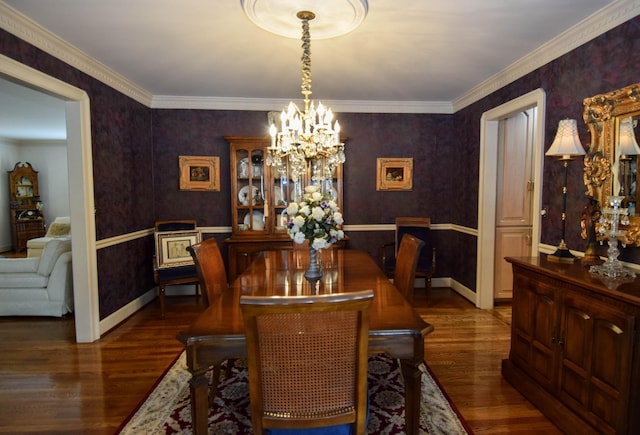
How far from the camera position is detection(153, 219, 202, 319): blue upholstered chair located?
3691 mm

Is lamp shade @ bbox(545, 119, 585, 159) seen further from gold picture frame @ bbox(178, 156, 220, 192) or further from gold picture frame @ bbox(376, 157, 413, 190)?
gold picture frame @ bbox(178, 156, 220, 192)

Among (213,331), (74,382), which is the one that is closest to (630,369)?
(213,331)

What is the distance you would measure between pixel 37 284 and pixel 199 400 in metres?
3.22

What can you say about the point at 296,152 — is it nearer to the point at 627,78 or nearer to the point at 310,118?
the point at 310,118

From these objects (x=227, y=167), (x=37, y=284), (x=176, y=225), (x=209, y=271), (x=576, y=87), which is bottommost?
(x=37, y=284)

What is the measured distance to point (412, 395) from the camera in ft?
5.04

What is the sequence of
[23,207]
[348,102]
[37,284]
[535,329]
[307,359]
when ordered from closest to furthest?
[307,359] < [535,329] < [37,284] < [348,102] < [23,207]

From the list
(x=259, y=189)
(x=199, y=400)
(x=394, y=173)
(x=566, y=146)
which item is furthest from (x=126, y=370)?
(x=394, y=173)

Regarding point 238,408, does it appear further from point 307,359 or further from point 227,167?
point 227,167

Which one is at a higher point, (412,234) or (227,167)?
(227,167)

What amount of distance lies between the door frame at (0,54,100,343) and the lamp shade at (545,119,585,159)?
3.64 meters

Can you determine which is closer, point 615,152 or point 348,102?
point 615,152

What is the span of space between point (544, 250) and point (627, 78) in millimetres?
1367

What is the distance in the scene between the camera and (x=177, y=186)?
441 cm
